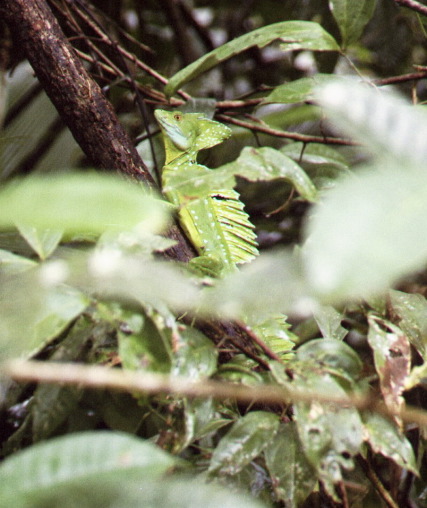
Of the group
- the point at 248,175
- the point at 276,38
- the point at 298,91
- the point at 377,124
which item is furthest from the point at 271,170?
the point at 276,38

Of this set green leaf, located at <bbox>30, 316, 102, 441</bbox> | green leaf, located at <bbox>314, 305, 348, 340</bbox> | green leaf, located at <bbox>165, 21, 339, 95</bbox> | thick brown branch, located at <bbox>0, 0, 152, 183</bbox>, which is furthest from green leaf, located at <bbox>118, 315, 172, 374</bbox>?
green leaf, located at <bbox>165, 21, 339, 95</bbox>

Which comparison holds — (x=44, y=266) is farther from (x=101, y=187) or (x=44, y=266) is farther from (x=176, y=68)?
(x=176, y=68)

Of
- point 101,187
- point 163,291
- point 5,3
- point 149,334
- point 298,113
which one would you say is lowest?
point 298,113

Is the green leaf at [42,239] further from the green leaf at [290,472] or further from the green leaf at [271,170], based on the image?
the green leaf at [290,472]

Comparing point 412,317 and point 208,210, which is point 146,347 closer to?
point 412,317

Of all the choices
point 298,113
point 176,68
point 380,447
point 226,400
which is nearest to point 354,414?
point 380,447

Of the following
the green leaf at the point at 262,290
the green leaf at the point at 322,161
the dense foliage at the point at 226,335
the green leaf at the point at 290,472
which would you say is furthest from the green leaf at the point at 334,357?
the green leaf at the point at 322,161
